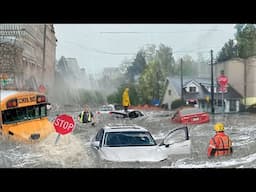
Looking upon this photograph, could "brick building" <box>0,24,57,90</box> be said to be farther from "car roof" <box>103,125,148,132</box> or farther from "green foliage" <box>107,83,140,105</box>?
"car roof" <box>103,125,148,132</box>

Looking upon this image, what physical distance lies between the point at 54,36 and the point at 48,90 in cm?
60

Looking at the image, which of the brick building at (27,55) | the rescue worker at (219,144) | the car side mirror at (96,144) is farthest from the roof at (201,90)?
the brick building at (27,55)

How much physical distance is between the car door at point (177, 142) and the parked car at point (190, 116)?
0.12 m

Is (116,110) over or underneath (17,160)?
over

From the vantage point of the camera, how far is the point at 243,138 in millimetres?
5555

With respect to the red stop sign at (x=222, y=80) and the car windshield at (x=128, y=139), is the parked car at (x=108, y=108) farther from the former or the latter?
the red stop sign at (x=222, y=80)

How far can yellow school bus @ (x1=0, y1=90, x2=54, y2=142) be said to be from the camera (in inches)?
213

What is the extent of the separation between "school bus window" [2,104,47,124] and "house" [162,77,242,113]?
4.53 feet

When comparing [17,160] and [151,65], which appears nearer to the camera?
[17,160]

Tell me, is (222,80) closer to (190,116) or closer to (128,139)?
(190,116)

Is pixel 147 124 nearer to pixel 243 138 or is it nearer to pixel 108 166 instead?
pixel 108 166

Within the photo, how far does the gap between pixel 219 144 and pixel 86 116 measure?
1.48m
